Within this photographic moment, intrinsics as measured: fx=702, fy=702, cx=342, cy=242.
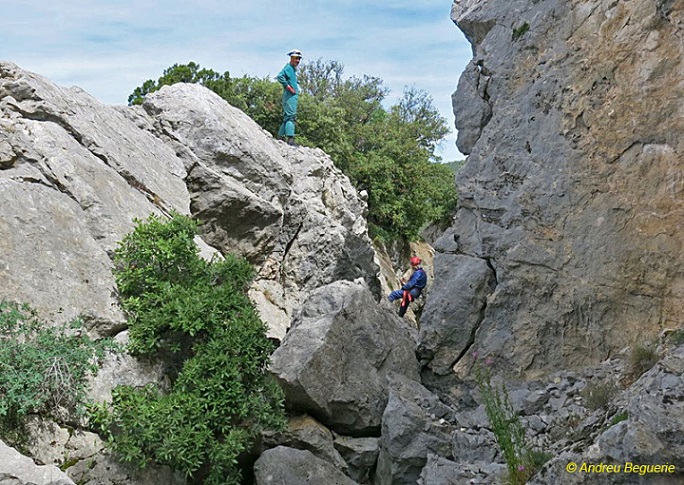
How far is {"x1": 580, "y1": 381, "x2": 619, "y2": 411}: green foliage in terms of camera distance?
8.22 meters

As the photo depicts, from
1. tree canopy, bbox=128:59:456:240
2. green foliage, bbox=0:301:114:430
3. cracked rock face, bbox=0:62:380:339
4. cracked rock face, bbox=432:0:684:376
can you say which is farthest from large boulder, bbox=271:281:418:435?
tree canopy, bbox=128:59:456:240

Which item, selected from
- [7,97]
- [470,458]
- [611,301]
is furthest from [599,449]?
[7,97]

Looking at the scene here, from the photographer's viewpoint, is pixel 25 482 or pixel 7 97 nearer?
pixel 25 482

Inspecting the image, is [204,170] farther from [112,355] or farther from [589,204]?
[589,204]

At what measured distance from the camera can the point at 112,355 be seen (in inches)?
348

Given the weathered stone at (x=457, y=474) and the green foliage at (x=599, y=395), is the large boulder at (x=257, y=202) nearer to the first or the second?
the weathered stone at (x=457, y=474)

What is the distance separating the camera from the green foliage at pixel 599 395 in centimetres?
822

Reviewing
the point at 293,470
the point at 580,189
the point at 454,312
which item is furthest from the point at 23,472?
the point at 580,189

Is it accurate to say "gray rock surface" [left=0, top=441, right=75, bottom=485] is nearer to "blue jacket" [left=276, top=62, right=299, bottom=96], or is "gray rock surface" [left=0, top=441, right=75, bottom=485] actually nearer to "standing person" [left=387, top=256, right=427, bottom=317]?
"standing person" [left=387, top=256, right=427, bottom=317]

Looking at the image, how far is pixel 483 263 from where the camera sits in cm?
1085

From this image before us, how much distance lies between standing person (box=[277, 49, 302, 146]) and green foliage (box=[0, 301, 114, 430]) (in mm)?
10646

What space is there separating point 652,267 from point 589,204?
1.20 m

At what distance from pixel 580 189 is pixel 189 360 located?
232 inches

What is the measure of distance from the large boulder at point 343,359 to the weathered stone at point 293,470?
983 mm
